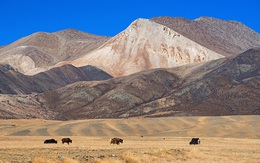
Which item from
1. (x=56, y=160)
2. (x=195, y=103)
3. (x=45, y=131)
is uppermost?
(x=195, y=103)

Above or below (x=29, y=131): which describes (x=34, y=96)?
above

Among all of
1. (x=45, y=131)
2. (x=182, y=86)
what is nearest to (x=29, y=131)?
(x=45, y=131)

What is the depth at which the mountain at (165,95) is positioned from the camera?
481 feet

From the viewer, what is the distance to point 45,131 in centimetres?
7956

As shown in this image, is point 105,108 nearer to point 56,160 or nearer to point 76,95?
point 76,95

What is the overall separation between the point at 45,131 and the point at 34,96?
314 feet

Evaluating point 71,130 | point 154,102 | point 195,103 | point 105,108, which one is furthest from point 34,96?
point 71,130

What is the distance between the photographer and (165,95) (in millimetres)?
171000

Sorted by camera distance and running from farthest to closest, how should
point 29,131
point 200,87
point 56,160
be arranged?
1. point 200,87
2. point 29,131
3. point 56,160

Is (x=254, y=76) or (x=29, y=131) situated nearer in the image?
(x=29, y=131)

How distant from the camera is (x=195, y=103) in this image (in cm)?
15312

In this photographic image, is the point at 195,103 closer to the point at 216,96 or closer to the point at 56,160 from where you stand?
the point at 216,96

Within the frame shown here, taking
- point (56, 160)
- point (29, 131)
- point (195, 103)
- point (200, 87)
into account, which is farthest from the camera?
point (200, 87)

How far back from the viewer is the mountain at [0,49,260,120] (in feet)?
481
